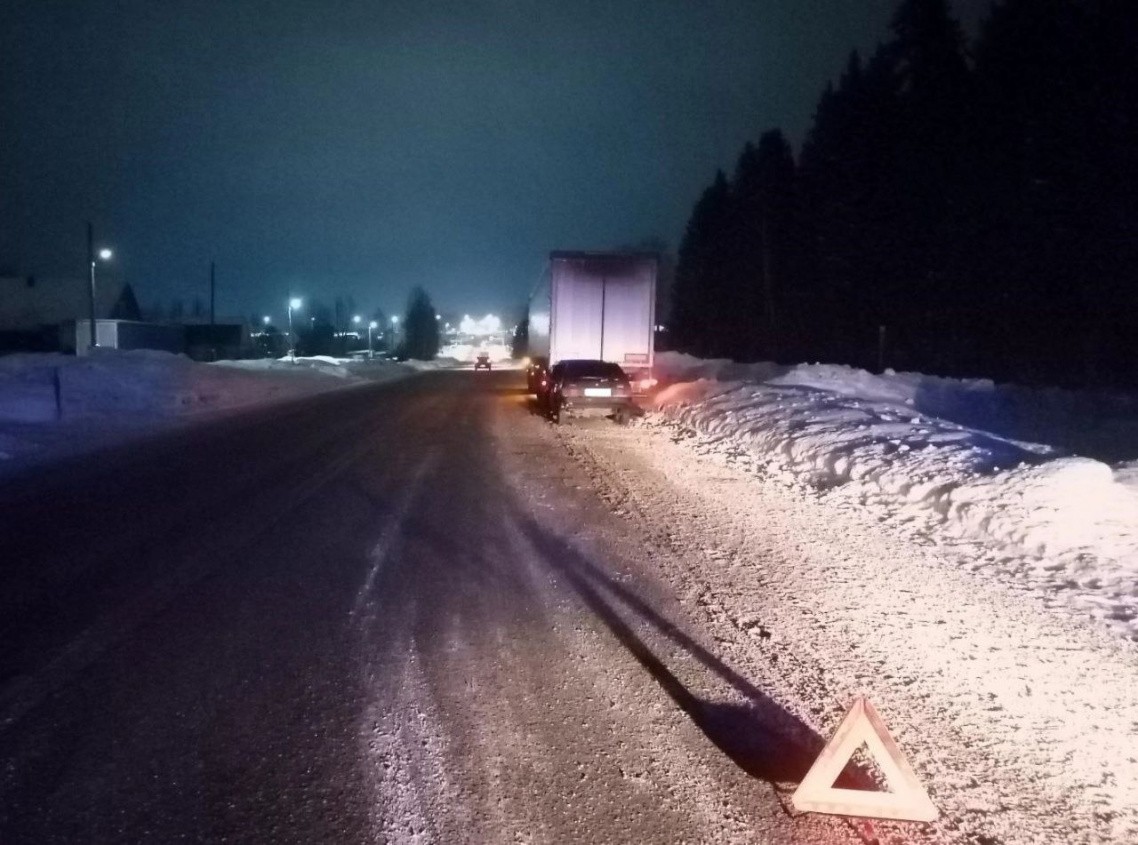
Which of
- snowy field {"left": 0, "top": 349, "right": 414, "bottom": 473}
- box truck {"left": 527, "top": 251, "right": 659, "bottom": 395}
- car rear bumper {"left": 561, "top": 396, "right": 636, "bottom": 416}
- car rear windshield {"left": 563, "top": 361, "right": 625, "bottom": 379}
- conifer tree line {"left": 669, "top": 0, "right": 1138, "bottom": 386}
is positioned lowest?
snowy field {"left": 0, "top": 349, "right": 414, "bottom": 473}

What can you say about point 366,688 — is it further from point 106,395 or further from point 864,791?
point 106,395

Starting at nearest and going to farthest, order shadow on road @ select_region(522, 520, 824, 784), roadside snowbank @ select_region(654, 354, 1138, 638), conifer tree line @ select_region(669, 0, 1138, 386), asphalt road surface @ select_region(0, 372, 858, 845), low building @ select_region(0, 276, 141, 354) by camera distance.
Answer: asphalt road surface @ select_region(0, 372, 858, 845)
shadow on road @ select_region(522, 520, 824, 784)
roadside snowbank @ select_region(654, 354, 1138, 638)
conifer tree line @ select_region(669, 0, 1138, 386)
low building @ select_region(0, 276, 141, 354)

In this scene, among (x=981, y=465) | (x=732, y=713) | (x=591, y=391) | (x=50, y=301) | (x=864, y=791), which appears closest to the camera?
(x=864, y=791)

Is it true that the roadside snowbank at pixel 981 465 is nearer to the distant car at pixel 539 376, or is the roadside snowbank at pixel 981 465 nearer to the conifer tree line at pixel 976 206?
the distant car at pixel 539 376

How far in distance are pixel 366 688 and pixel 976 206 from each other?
4022 centimetres

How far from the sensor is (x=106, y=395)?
3095 cm

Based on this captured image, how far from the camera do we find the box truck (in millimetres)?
27531

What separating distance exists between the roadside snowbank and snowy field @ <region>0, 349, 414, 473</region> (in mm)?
13837

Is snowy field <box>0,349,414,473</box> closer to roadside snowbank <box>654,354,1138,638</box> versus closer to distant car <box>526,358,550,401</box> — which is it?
distant car <box>526,358,550,401</box>

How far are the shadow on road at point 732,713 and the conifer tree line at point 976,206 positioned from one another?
29362 mm

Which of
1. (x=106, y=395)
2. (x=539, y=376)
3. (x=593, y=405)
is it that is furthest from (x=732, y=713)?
(x=106, y=395)

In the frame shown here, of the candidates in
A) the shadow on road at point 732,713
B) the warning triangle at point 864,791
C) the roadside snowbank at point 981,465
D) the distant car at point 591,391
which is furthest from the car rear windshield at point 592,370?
the warning triangle at point 864,791

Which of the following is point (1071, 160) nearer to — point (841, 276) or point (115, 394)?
point (841, 276)

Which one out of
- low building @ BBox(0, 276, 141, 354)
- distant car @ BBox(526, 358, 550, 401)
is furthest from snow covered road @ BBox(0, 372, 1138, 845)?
low building @ BBox(0, 276, 141, 354)
